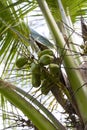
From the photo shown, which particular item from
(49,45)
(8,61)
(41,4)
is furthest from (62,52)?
(8,61)

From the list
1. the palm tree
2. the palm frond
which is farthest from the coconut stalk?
the palm frond

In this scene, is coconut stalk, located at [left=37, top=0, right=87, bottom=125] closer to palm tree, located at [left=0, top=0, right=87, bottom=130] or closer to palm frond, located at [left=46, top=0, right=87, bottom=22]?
palm tree, located at [left=0, top=0, right=87, bottom=130]

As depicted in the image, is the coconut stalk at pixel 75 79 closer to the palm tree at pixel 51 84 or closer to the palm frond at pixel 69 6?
the palm tree at pixel 51 84

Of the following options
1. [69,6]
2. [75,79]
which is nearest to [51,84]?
[75,79]

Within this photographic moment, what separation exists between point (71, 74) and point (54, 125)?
0.28 m

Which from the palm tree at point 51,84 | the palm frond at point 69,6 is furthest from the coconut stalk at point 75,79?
the palm frond at point 69,6

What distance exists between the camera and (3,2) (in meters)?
2.27

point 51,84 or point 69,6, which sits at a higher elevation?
point 69,6

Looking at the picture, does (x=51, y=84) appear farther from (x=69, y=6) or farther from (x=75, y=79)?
(x=69, y=6)

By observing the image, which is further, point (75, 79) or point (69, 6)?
point (69, 6)

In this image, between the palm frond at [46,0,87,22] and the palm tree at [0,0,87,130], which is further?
the palm frond at [46,0,87,22]

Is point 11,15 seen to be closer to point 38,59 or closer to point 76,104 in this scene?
point 38,59

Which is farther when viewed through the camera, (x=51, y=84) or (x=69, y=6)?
(x=69, y=6)

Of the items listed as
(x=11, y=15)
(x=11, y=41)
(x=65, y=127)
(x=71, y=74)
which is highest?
(x=11, y=15)
